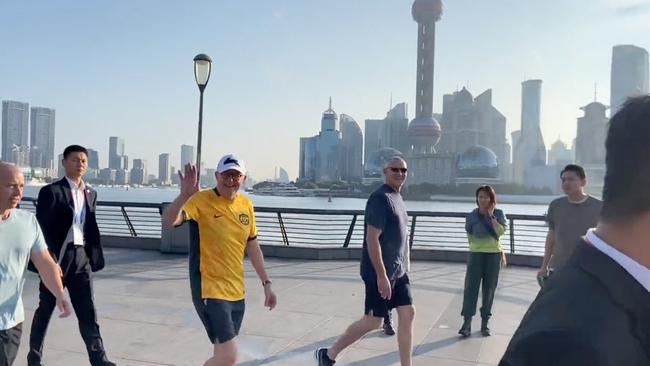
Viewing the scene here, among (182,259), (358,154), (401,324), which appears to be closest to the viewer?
(401,324)

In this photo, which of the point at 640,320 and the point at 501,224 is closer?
the point at 640,320

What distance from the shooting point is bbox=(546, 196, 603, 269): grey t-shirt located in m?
4.30

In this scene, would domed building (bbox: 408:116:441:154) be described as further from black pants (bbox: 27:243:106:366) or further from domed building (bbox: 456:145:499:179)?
black pants (bbox: 27:243:106:366)

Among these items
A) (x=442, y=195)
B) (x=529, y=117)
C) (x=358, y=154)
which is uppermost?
(x=529, y=117)

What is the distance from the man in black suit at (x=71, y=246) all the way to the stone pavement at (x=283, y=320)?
390mm

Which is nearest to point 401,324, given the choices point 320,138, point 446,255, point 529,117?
point 446,255

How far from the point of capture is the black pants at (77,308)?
4.05m

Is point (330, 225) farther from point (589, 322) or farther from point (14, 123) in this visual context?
point (14, 123)

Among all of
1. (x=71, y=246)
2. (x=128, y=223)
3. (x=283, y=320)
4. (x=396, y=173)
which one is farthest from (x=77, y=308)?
(x=128, y=223)

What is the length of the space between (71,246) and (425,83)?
151m

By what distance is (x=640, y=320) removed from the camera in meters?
0.87

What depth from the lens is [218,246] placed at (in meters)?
3.44

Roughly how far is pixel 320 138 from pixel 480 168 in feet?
115

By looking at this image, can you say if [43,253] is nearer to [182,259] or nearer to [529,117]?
[182,259]
